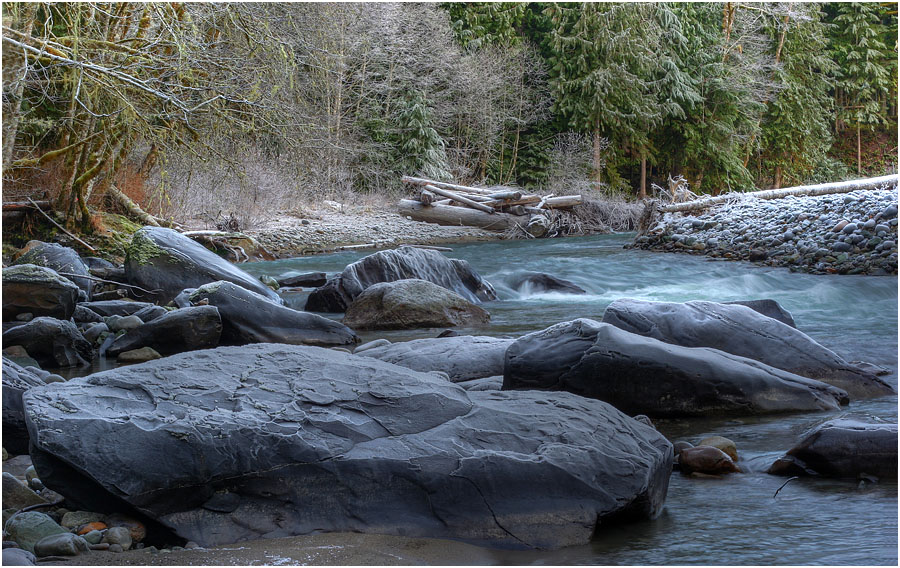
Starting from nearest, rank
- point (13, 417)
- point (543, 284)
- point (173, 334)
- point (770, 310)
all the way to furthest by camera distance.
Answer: point (13, 417) → point (173, 334) → point (770, 310) → point (543, 284)

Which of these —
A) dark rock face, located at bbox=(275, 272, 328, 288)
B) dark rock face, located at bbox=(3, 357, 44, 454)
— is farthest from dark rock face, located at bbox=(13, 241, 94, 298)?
dark rock face, located at bbox=(3, 357, 44, 454)

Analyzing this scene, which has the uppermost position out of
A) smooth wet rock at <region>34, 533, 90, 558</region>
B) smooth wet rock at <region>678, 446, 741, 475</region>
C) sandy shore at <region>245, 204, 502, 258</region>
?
smooth wet rock at <region>34, 533, 90, 558</region>

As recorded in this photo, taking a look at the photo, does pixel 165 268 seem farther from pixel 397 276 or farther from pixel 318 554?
→ pixel 318 554

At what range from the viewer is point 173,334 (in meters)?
5.75

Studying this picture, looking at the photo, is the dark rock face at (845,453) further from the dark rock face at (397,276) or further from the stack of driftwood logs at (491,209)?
the stack of driftwood logs at (491,209)

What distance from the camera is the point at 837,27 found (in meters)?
30.2

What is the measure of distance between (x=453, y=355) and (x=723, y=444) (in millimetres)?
1967

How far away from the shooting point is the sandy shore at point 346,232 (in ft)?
52.1

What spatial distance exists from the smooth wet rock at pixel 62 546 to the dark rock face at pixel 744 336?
3669 mm

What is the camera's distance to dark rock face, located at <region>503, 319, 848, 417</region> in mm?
4059

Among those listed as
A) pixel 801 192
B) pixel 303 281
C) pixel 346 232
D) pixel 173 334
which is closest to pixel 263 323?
pixel 173 334

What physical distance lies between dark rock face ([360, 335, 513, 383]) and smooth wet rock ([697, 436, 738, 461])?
61.5 inches

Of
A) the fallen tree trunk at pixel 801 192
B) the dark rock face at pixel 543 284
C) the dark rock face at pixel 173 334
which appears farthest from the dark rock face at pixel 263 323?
the fallen tree trunk at pixel 801 192

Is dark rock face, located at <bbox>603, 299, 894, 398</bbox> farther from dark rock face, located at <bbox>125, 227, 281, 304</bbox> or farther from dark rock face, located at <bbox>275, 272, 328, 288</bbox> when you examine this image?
dark rock face, located at <bbox>275, 272, 328, 288</bbox>
